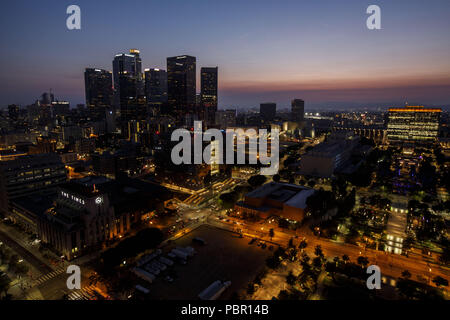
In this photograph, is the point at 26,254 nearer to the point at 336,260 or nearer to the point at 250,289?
the point at 250,289

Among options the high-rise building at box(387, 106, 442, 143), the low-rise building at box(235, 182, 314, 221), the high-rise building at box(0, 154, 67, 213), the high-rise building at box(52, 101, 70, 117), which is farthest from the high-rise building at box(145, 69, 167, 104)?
the low-rise building at box(235, 182, 314, 221)

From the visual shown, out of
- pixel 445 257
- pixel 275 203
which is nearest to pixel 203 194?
pixel 275 203

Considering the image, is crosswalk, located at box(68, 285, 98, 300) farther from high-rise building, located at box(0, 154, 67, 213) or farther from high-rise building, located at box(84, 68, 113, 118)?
high-rise building, located at box(84, 68, 113, 118)

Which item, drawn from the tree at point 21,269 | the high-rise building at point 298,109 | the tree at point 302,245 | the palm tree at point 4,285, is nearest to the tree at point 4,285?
the palm tree at point 4,285
